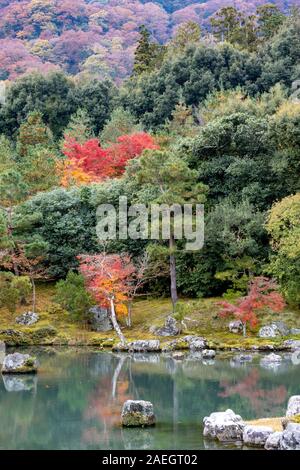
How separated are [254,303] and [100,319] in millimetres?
6407

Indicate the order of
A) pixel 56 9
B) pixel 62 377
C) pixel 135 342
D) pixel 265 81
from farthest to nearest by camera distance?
pixel 56 9, pixel 265 81, pixel 135 342, pixel 62 377

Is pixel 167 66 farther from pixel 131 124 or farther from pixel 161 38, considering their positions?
pixel 161 38

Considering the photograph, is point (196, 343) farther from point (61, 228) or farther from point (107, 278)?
point (61, 228)

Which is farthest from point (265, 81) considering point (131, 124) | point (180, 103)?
point (131, 124)

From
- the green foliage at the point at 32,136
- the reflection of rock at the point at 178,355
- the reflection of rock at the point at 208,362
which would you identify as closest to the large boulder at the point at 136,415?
the reflection of rock at the point at 208,362

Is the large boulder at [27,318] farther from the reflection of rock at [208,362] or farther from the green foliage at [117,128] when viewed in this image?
the green foliage at [117,128]

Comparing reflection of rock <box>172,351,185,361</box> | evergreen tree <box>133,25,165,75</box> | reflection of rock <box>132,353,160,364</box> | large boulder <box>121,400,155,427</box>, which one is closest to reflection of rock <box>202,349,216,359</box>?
reflection of rock <box>172,351,185,361</box>

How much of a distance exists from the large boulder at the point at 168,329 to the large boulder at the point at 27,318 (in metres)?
5.02

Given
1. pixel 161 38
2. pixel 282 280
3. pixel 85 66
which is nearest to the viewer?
pixel 282 280

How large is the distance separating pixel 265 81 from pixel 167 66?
7.39m

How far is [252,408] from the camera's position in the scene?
17.5m

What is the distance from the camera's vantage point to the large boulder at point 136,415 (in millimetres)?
15594

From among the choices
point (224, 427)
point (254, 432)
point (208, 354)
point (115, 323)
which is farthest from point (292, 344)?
point (254, 432)

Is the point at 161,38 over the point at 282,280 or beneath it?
over
